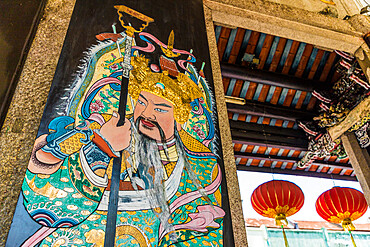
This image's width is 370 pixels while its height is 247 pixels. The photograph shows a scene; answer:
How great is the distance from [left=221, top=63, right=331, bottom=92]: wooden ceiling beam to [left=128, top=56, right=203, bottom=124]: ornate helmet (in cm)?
256

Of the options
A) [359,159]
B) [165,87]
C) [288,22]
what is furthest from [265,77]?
[165,87]

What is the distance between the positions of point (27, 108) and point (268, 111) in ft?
15.0

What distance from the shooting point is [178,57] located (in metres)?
2.45

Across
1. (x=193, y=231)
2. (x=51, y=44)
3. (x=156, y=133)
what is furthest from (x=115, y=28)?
(x=193, y=231)

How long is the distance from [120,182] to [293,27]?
3.02 meters

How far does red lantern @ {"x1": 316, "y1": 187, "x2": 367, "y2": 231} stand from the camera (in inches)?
222

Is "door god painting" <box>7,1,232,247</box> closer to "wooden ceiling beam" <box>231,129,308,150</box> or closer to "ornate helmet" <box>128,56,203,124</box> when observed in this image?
"ornate helmet" <box>128,56,203,124</box>

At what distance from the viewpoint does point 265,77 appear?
15.7 ft

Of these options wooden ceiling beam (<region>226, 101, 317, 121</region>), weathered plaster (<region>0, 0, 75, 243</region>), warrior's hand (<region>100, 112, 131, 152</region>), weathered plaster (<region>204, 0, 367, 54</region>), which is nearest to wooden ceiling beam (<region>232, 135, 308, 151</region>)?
wooden ceiling beam (<region>226, 101, 317, 121</region>)

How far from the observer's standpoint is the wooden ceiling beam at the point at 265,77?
4703mm

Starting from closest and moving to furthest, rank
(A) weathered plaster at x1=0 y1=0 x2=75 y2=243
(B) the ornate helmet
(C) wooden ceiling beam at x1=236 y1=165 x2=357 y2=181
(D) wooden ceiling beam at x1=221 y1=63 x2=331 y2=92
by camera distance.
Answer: (A) weathered plaster at x1=0 y1=0 x2=75 y2=243 → (B) the ornate helmet → (D) wooden ceiling beam at x1=221 y1=63 x2=331 y2=92 → (C) wooden ceiling beam at x1=236 y1=165 x2=357 y2=181

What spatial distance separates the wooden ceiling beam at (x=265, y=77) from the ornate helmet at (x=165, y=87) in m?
2.56

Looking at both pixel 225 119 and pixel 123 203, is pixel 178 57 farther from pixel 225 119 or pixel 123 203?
pixel 123 203

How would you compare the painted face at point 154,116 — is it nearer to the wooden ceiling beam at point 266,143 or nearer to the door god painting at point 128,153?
the door god painting at point 128,153
